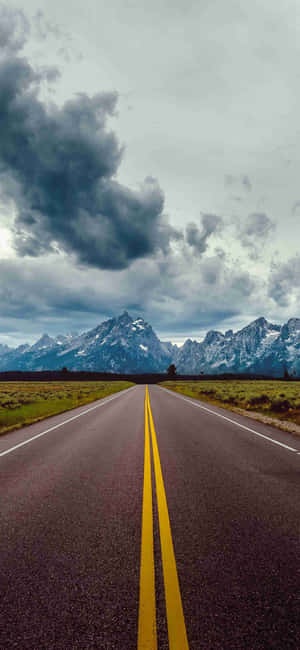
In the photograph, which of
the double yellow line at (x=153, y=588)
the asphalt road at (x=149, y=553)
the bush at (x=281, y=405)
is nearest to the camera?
the double yellow line at (x=153, y=588)

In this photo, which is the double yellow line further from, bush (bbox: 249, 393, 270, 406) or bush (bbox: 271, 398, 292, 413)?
bush (bbox: 249, 393, 270, 406)

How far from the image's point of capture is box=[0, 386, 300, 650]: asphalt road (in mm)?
2400

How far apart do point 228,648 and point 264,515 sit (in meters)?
2.68

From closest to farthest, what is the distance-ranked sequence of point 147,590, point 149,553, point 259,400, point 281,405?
1. point 147,590
2. point 149,553
3. point 281,405
4. point 259,400

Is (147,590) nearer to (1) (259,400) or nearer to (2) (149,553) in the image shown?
(2) (149,553)

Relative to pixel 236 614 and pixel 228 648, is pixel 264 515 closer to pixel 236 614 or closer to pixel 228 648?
pixel 236 614

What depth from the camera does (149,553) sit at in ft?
11.3

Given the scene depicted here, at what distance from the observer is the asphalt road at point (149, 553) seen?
2.40 meters

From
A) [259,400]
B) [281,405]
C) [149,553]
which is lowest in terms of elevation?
[259,400]

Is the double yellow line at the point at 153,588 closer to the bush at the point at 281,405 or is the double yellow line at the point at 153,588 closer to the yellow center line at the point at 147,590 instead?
the yellow center line at the point at 147,590

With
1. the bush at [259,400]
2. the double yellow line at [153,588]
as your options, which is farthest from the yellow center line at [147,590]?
the bush at [259,400]

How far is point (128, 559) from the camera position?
3371 mm

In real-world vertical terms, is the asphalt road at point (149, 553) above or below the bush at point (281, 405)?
above

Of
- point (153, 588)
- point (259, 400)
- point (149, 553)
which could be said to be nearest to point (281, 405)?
point (259, 400)
